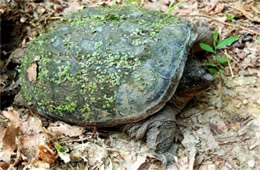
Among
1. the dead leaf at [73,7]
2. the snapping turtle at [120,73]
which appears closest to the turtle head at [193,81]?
the snapping turtle at [120,73]

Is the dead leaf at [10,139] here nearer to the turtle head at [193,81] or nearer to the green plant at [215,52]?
the turtle head at [193,81]

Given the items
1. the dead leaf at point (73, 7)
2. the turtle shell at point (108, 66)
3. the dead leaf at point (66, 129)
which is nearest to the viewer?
the turtle shell at point (108, 66)

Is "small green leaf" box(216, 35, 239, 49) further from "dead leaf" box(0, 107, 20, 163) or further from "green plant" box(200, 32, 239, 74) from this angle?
"dead leaf" box(0, 107, 20, 163)

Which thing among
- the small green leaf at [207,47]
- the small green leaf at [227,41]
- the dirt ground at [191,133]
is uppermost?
the small green leaf at [227,41]

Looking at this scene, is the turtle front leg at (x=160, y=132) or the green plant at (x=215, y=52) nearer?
the turtle front leg at (x=160, y=132)

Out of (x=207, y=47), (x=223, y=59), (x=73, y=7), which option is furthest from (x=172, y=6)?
(x=73, y=7)

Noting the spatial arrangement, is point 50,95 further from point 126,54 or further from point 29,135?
point 126,54

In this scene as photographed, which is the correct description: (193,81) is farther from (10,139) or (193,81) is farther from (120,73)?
(10,139)

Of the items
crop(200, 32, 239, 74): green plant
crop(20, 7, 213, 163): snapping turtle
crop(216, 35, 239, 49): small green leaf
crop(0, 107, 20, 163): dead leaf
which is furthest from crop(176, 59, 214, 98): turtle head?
crop(0, 107, 20, 163): dead leaf
